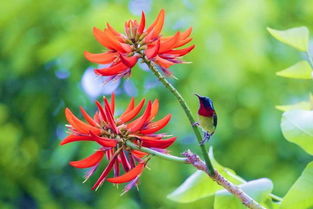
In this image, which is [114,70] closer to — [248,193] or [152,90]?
[248,193]

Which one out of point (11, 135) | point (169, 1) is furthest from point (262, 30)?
point (11, 135)

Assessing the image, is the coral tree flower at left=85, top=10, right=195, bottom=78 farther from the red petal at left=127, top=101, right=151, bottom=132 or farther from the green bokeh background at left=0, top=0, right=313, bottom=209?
the green bokeh background at left=0, top=0, right=313, bottom=209

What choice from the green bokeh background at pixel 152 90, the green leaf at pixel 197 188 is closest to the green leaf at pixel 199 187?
the green leaf at pixel 197 188

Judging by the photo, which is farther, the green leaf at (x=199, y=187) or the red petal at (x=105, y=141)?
the green leaf at (x=199, y=187)

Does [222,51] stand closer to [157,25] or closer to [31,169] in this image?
[31,169]

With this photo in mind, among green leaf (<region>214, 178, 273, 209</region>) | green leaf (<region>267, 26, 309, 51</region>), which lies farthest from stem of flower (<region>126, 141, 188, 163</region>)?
green leaf (<region>267, 26, 309, 51</region>)

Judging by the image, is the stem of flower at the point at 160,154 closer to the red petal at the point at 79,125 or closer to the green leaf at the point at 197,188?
the red petal at the point at 79,125
